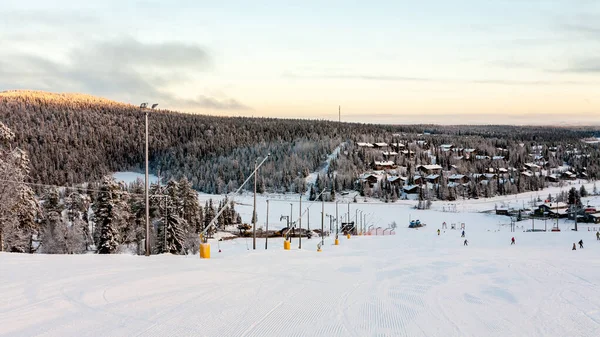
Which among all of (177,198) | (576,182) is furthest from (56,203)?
(576,182)

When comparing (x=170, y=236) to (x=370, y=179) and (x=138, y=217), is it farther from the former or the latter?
(x=370, y=179)

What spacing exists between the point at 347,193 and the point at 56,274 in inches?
5860

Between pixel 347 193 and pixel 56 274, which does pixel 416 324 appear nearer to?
pixel 56 274

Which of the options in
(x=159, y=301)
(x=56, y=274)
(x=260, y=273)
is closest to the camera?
(x=159, y=301)

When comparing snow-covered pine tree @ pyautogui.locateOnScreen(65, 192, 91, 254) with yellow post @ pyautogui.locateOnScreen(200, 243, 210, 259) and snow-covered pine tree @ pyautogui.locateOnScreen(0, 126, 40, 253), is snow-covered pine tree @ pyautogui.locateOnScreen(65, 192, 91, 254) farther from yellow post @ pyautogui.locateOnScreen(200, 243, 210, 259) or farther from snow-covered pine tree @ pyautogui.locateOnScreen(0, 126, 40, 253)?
yellow post @ pyautogui.locateOnScreen(200, 243, 210, 259)

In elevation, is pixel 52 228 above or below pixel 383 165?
below

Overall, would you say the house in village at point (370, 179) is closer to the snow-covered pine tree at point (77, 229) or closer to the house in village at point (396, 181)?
the house in village at point (396, 181)

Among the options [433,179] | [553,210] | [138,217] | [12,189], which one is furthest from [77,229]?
[433,179]

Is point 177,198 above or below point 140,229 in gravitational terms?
above

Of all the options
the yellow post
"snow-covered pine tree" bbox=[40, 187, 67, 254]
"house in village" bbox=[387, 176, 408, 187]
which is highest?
the yellow post

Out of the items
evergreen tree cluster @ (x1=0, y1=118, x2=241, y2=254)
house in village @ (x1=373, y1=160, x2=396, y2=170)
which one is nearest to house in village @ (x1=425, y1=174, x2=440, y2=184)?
house in village @ (x1=373, y1=160, x2=396, y2=170)

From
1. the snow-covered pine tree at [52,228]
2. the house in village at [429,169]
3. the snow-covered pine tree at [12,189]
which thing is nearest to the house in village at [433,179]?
the house in village at [429,169]

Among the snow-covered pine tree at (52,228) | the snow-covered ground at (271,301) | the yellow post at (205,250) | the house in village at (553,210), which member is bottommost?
the house in village at (553,210)

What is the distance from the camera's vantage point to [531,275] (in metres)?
19.3
